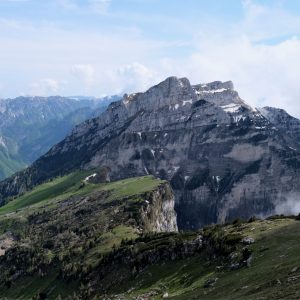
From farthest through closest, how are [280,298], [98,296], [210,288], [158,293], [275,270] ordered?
[98,296] < [158,293] < [210,288] < [275,270] < [280,298]

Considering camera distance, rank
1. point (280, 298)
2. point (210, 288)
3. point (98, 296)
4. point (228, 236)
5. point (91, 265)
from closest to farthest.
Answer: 1. point (280, 298)
2. point (210, 288)
3. point (228, 236)
4. point (98, 296)
5. point (91, 265)

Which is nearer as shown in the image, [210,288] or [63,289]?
[210,288]

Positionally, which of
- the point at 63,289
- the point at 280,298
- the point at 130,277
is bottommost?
the point at 63,289

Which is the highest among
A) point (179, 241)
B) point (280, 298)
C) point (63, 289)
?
point (280, 298)

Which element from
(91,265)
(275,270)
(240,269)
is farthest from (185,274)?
(91,265)

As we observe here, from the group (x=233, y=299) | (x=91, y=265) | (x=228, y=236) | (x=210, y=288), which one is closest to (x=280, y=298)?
(x=233, y=299)

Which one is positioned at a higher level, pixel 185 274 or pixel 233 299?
pixel 233 299

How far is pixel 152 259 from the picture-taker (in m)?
152

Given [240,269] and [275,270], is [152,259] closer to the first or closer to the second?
[240,269]

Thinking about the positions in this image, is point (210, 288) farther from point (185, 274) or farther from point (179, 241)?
point (179, 241)

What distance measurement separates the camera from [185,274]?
125312mm

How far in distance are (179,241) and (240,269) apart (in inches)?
1845

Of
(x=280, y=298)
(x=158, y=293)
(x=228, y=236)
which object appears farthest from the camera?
(x=228, y=236)

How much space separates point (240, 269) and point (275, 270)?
634 inches
